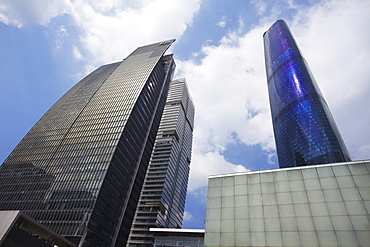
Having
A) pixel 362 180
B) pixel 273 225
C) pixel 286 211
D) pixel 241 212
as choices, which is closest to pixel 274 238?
pixel 273 225

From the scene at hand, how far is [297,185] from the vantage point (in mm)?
21203

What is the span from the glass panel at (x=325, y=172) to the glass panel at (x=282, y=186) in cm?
299

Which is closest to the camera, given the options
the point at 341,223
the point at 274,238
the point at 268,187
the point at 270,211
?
the point at 341,223

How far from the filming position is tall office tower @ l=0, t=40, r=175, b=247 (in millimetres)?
71562

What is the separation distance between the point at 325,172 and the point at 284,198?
4.47 metres

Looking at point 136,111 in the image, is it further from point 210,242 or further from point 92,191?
point 210,242

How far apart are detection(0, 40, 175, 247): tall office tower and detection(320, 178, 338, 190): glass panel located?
6338cm

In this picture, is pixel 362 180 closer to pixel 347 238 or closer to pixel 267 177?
pixel 347 238

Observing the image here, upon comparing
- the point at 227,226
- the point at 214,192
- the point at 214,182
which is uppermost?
the point at 214,182

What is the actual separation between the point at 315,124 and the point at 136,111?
97740 millimetres

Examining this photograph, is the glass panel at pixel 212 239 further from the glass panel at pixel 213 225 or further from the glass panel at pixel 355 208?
the glass panel at pixel 355 208

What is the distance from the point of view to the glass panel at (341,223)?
17.6 meters

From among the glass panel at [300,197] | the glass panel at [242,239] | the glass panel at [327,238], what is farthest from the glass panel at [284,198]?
the glass panel at [242,239]

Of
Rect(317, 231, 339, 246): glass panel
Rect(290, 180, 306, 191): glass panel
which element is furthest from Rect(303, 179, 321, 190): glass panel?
Rect(317, 231, 339, 246): glass panel
